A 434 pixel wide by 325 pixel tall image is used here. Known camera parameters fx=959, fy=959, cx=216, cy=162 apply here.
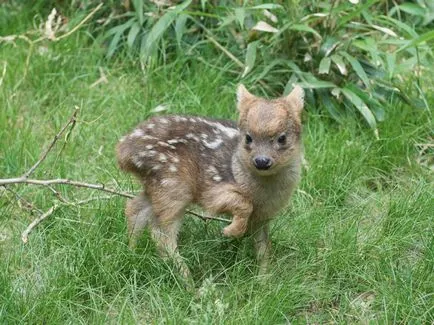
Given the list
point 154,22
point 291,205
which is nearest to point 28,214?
point 291,205

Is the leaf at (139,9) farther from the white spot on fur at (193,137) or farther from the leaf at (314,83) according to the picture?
the white spot on fur at (193,137)

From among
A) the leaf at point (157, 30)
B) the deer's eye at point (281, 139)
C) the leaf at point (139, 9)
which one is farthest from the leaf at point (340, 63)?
the deer's eye at point (281, 139)

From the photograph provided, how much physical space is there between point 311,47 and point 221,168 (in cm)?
185

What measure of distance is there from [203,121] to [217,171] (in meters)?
0.34

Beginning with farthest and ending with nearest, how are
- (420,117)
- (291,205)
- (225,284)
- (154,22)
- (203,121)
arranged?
(154,22) < (420,117) < (291,205) < (203,121) < (225,284)

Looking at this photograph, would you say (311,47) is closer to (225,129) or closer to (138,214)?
(225,129)

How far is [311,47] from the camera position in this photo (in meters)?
6.32

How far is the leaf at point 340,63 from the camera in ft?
19.9

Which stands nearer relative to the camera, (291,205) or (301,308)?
(301,308)

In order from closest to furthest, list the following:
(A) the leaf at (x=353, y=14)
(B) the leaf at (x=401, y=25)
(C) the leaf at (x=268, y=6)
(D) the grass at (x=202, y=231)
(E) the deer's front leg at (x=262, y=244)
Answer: (D) the grass at (x=202, y=231)
(E) the deer's front leg at (x=262, y=244)
(A) the leaf at (x=353, y=14)
(C) the leaf at (x=268, y=6)
(B) the leaf at (x=401, y=25)

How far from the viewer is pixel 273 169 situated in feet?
14.9

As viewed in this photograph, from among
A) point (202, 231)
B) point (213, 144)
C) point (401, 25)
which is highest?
point (213, 144)

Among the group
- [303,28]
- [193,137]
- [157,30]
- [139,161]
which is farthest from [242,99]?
[157,30]

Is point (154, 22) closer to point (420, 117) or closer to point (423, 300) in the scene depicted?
point (420, 117)
